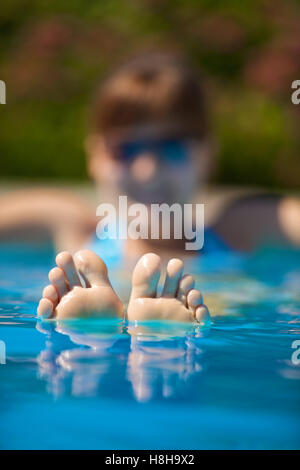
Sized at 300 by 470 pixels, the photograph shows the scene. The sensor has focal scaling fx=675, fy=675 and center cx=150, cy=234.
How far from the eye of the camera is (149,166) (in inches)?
131

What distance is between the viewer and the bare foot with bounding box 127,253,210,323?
5.82 ft

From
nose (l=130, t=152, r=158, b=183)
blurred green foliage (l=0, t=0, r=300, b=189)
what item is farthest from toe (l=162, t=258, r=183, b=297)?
blurred green foliage (l=0, t=0, r=300, b=189)

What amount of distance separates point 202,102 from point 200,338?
82.5 inches

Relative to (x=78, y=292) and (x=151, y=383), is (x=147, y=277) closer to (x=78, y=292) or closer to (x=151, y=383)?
(x=78, y=292)

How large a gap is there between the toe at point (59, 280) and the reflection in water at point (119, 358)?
9 cm

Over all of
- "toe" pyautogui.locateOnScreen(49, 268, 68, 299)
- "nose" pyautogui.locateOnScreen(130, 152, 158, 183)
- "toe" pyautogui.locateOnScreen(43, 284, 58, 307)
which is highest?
"nose" pyautogui.locateOnScreen(130, 152, 158, 183)

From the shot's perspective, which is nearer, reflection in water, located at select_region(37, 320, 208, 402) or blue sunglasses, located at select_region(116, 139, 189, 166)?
reflection in water, located at select_region(37, 320, 208, 402)

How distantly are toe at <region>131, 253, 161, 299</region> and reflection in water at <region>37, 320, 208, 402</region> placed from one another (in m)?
0.10

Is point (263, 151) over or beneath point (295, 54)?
beneath

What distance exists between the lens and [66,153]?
824cm

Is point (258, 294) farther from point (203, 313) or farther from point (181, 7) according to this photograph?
point (181, 7)

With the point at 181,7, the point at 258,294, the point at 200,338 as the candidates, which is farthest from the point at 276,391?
the point at 181,7

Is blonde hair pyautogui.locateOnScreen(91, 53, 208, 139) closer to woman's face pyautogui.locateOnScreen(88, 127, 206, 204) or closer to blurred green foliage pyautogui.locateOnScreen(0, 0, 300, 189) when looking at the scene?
woman's face pyautogui.locateOnScreen(88, 127, 206, 204)

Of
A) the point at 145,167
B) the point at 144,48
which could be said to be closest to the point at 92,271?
the point at 145,167
